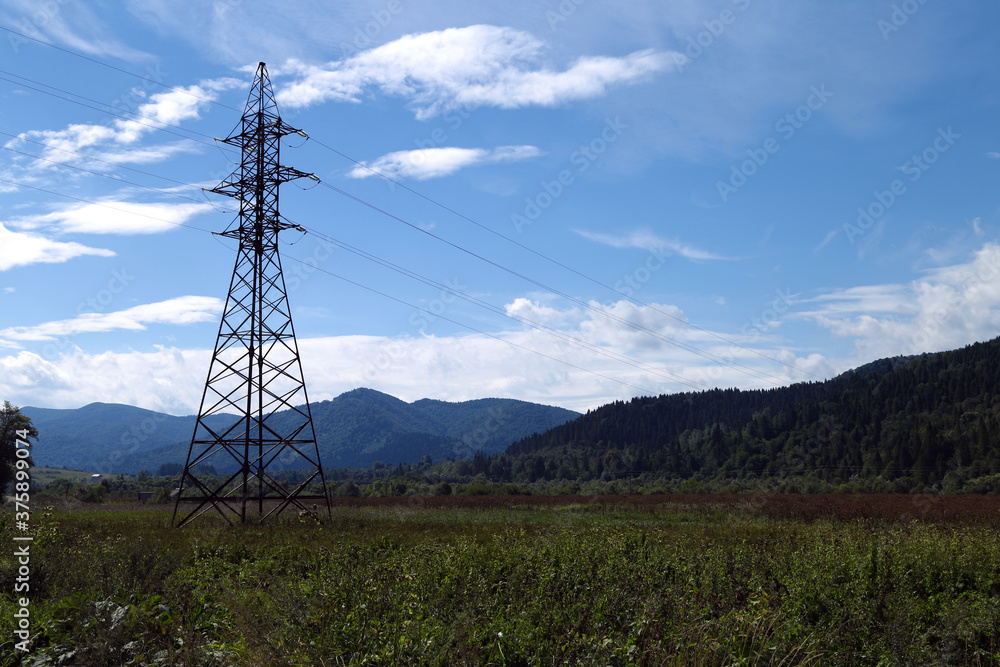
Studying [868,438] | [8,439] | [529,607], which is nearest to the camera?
[529,607]

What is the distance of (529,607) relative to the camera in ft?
26.5

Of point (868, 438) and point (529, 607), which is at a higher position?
point (868, 438)

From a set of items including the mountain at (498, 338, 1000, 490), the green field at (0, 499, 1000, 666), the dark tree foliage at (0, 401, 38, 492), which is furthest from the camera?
the mountain at (498, 338, 1000, 490)

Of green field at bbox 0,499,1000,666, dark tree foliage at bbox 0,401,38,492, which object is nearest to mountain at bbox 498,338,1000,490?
green field at bbox 0,499,1000,666

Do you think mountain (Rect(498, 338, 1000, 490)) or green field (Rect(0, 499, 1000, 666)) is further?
mountain (Rect(498, 338, 1000, 490))

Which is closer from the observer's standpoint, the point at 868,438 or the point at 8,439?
the point at 8,439

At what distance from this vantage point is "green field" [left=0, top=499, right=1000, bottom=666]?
653cm

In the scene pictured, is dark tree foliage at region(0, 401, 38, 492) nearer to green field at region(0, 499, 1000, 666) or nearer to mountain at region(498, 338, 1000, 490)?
green field at region(0, 499, 1000, 666)

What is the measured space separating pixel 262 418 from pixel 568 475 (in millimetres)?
133416

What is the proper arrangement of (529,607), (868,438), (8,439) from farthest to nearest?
(868,438) → (8,439) → (529,607)

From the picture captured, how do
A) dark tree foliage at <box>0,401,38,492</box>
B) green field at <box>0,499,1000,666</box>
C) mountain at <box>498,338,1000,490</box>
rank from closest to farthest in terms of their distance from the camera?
green field at <box>0,499,1000,666</box> → dark tree foliage at <box>0,401,38,492</box> → mountain at <box>498,338,1000,490</box>

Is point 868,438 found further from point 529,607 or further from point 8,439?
point 529,607

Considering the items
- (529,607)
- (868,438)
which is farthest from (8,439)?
(868,438)

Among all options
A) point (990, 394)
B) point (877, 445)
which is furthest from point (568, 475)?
point (990, 394)
